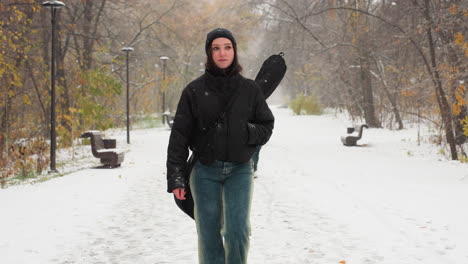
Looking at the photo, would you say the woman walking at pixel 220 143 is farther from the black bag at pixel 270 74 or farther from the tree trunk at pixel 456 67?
the tree trunk at pixel 456 67

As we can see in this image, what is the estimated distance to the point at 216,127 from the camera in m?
3.16

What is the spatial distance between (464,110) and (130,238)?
1066 centimetres

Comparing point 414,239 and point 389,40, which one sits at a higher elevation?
point 389,40

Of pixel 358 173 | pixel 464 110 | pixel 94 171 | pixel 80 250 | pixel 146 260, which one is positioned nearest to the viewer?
pixel 146 260

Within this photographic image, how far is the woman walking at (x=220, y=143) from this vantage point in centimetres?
319

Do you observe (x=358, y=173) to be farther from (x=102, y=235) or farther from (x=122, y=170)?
(x=102, y=235)

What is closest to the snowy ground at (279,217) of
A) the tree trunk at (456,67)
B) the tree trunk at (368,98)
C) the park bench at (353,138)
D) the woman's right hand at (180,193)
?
the tree trunk at (456,67)

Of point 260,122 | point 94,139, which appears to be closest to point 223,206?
point 260,122

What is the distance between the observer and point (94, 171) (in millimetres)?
12242

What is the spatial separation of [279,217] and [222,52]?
Answer: 13.5 ft

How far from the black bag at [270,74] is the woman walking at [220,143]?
1.91ft

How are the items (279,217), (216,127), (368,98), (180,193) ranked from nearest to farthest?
(216,127)
(180,193)
(279,217)
(368,98)

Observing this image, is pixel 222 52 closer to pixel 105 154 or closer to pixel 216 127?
pixel 216 127

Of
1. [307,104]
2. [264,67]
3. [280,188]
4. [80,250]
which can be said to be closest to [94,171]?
[280,188]
